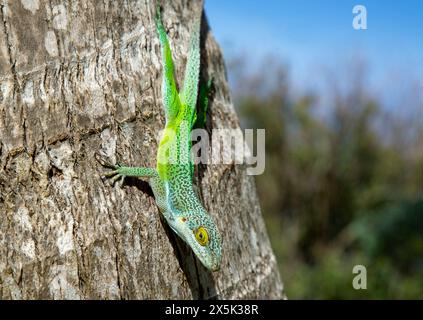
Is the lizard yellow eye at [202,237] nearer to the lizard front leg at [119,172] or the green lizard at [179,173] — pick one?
the green lizard at [179,173]

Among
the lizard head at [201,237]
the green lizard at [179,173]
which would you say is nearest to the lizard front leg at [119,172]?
the green lizard at [179,173]

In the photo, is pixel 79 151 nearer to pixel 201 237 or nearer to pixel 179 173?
pixel 179 173

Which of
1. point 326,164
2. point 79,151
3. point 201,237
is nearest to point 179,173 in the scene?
point 201,237

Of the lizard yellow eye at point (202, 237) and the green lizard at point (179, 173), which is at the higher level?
the green lizard at point (179, 173)

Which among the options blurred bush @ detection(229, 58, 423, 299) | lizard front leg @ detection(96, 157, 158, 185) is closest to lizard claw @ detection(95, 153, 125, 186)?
lizard front leg @ detection(96, 157, 158, 185)

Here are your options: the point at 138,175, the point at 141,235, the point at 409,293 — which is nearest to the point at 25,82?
the point at 138,175
